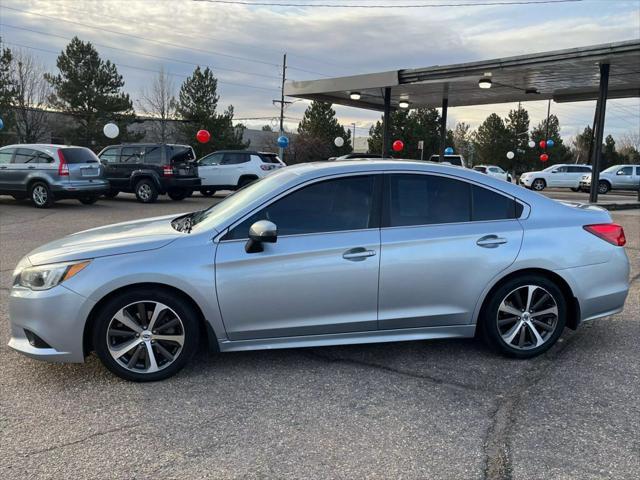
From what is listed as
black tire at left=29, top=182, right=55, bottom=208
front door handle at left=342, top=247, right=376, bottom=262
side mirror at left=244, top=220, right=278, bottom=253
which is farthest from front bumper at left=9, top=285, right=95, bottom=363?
black tire at left=29, top=182, right=55, bottom=208

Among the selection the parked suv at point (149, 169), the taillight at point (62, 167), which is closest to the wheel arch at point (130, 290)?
the taillight at point (62, 167)

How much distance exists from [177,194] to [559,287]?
1528 centimetres

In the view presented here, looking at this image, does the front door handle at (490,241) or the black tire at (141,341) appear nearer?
the black tire at (141,341)

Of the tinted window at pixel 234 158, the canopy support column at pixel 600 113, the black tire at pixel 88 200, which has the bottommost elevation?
the black tire at pixel 88 200

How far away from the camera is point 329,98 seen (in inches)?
851

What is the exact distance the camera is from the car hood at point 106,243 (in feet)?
11.9

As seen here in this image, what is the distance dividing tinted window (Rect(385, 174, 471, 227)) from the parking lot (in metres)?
1.11

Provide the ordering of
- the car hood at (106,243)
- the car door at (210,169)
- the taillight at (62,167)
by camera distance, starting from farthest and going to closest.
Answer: the car door at (210,169), the taillight at (62,167), the car hood at (106,243)

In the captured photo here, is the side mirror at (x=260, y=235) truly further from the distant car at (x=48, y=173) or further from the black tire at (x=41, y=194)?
the black tire at (x=41, y=194)

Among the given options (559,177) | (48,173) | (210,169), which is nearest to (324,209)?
(48,173)

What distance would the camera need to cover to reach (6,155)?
48.3 ft

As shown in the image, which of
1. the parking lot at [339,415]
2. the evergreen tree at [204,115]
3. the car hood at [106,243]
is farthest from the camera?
the evergreen tree at [204,115]

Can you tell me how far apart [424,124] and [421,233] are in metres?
54.5

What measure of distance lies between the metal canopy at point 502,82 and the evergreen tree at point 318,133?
27.5m
